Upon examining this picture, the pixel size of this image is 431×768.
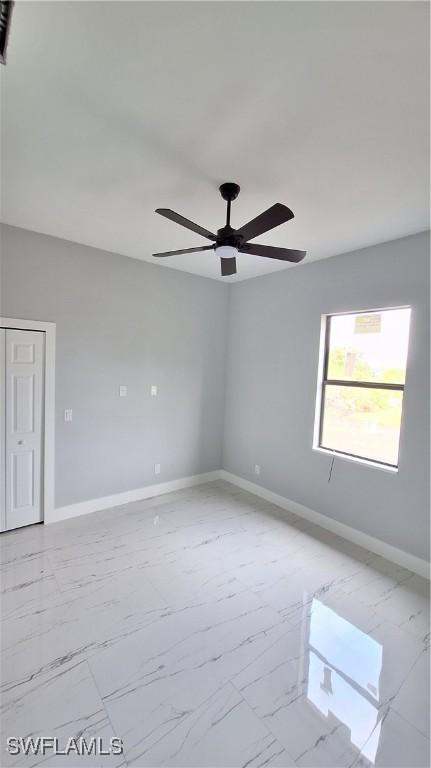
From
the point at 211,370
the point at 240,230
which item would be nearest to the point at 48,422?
the point at 211,370

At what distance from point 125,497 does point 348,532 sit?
240 cm

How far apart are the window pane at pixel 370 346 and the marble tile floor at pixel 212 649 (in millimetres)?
1638

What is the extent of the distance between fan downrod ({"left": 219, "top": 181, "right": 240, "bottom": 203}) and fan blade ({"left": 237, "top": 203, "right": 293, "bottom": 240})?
363 millimetres

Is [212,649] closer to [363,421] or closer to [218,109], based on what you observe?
[363,421]

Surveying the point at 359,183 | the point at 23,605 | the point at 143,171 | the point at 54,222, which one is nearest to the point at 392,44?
the point at 359,183

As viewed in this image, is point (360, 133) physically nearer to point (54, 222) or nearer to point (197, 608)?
point (54, 222)

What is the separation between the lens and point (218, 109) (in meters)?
1.49

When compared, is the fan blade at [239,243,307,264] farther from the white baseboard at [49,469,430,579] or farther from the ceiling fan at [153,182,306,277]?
the white baseboard at [49,469,430,579]

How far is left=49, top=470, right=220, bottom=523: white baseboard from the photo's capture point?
329 centimetres

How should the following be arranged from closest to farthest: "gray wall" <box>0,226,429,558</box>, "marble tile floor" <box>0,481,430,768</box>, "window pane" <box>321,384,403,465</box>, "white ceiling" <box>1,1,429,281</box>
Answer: "white ceiling" <box>1,1,429,281</box> → "marble tile floor" <box>0,481,430,768</box> → "gray wall" <box>0,226,429,558</box> → "window pane" <box>321,384,403,465</box>

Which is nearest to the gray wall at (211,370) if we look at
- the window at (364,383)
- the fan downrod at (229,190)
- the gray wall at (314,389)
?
the gray wall at (314,389)

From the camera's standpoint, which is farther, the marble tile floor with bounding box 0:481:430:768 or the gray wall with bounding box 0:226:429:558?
the gray wall with bounding box 0:226:429:558

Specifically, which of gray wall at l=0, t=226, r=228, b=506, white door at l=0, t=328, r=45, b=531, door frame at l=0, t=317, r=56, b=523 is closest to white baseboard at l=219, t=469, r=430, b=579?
gray wall at l=0, t=226, r=228, b=506

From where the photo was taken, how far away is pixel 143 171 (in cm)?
197
